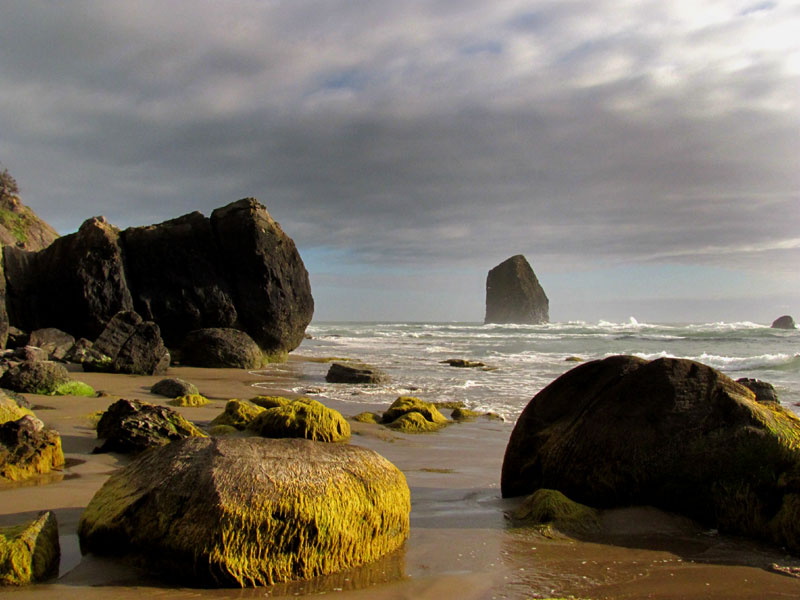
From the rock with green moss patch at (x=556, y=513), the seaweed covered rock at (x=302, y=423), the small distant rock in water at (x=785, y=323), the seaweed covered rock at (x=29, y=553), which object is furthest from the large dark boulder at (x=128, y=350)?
the small distant rock in water at (x=785, y=323)

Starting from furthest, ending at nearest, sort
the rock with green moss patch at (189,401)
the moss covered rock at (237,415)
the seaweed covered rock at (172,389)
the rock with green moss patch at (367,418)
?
the seaweed covered rock at (172,389) → the rock with green moss patch at (189,401) → the rock with green moss patch at (367,418) → the moss covered rock at (237,415)

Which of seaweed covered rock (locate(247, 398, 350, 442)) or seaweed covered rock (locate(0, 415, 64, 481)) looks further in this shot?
seaweed covered rock (locate(247, 398, 350, 442))

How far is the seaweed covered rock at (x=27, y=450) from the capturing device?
4938mm

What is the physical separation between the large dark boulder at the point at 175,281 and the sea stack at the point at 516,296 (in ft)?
311

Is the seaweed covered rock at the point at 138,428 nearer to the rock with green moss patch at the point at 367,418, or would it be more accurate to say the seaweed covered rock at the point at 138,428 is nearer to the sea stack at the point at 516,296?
the rock with green moss patch at the point at 367,418

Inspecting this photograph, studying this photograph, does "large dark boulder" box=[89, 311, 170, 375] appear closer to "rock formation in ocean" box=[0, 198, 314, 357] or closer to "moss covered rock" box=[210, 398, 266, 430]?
"rock formation in ocean" box=[0, 198, 314, 357]

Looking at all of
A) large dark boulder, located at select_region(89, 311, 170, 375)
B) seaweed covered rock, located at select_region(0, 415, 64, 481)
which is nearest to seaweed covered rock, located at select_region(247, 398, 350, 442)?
seaweed covered rock, located at select_region(0, 415, 64, 481)

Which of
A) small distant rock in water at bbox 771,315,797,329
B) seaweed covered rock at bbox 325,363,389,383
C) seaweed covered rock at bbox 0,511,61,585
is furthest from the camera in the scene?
small distant rock in water at bbox 771,315,797,329

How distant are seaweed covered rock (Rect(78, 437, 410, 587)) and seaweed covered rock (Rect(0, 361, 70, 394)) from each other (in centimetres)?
719

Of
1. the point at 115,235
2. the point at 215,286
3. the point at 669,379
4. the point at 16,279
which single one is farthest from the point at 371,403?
the point at 16,279

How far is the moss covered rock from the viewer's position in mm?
8031

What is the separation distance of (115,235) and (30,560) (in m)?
19.2

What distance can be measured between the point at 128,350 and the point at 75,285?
5.93m

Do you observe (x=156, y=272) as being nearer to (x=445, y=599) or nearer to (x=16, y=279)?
(x=16, y=279)
